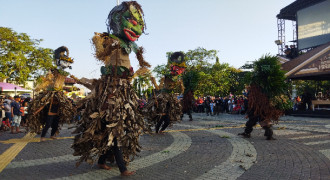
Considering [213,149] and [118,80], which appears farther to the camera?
[213,149]

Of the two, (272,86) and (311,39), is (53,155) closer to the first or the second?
(272,86)

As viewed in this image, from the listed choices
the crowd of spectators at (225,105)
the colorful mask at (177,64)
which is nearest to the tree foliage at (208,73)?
the crowd of spectators at (225,105)

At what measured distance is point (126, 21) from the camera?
4852mm

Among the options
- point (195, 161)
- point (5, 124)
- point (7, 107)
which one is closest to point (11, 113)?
point (7, 107)

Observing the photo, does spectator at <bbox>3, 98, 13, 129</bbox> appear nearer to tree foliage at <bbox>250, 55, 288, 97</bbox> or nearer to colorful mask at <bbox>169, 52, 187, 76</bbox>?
colorful mask at <bbox>169, 52, 187, 76</bbox>

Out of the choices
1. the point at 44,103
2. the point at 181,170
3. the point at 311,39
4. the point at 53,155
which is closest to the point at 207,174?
the point at 181,170

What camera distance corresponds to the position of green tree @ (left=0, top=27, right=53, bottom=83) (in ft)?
84.3

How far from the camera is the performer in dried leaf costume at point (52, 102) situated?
861cm

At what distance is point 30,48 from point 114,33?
86.5 feet

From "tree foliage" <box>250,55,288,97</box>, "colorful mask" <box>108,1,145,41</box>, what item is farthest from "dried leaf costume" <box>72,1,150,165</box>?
"tree foliage" <box>250,55,288,97</box>

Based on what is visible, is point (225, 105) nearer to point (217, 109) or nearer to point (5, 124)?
point (217, 109)

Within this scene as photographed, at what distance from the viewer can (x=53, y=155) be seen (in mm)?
6297

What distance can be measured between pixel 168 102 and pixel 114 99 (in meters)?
5.30

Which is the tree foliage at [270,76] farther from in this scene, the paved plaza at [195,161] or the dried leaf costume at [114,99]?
the dried leaf costume at [114,99]
